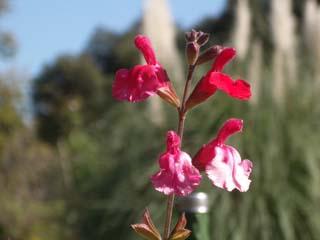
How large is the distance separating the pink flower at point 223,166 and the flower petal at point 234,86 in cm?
8

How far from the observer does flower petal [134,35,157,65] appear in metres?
1.20

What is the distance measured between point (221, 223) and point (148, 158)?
0.82 m

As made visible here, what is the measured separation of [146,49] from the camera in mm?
1231

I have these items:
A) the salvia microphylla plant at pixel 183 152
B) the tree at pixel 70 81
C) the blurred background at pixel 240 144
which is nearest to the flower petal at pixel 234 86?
the salvia microphylla plant at pixel 183 152

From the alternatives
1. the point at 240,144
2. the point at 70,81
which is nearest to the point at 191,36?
the point at 240,144

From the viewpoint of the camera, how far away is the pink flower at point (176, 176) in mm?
995

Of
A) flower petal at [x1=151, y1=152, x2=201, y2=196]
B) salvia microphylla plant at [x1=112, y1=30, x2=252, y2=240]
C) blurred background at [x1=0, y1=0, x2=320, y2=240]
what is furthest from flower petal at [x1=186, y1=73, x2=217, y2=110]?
blurred background at [x1=0, y1=0, x2=320, y2=240]

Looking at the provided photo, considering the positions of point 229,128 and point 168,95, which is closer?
point 168,95

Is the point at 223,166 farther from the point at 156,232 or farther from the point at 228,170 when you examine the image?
the point at 156,232

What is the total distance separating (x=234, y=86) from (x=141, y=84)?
0.13 metres

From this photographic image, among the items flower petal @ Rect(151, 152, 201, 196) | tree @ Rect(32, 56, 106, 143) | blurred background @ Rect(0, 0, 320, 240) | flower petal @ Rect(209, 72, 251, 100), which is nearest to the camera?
flower petal @ Rect(151, 152, 201, 196)

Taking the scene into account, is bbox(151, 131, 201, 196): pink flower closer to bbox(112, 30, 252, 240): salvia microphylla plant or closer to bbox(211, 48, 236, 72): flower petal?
bbox(112, 30, 252, 240): salvia microphylla plant

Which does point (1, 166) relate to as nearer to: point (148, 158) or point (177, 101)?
point (148, 158)

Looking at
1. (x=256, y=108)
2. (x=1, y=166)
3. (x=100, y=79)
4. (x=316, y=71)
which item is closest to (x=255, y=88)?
(x=256, y=108)
